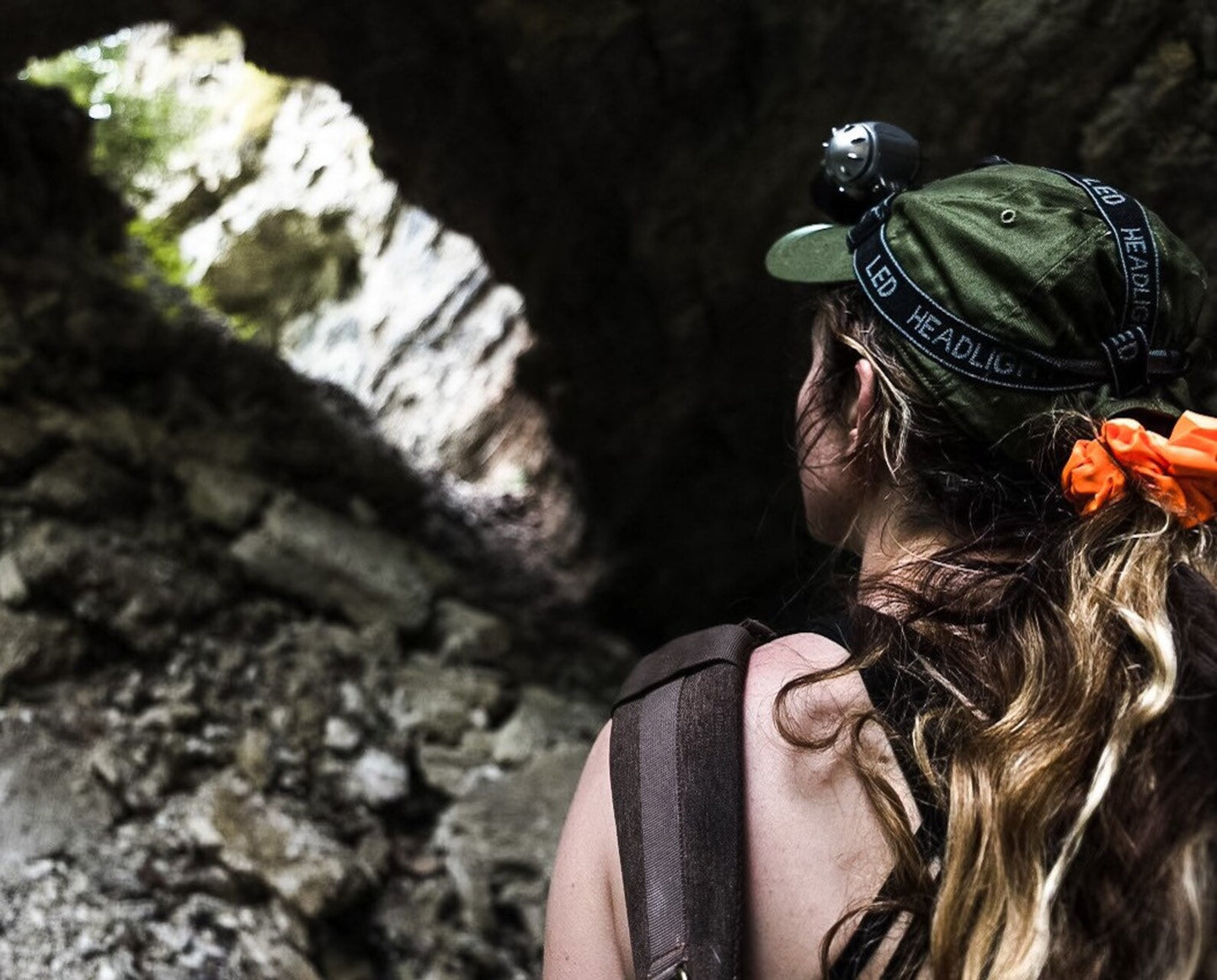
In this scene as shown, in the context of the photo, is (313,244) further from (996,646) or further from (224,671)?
(996,646)

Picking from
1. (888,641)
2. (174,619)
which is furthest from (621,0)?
(888,641)

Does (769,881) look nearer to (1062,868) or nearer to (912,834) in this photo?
(912,834)

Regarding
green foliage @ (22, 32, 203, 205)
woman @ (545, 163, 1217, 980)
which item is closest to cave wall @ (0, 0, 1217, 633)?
woman @ (545, 163, 1217, 980)

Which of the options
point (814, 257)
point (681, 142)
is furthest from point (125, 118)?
point (814, 257)

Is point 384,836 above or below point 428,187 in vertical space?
below

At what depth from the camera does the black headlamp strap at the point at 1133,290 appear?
159cm

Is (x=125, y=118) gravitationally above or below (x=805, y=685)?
above

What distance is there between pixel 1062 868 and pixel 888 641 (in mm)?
355

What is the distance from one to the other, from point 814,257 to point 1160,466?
62 cm

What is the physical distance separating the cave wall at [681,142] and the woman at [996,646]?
5.26 ft

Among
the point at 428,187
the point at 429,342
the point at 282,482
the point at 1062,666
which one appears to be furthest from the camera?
the point at 429,342

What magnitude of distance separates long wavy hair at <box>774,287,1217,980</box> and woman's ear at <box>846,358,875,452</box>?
0.01m

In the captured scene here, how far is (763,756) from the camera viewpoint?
1.54 m

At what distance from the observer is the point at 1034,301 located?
1571 millimetres
